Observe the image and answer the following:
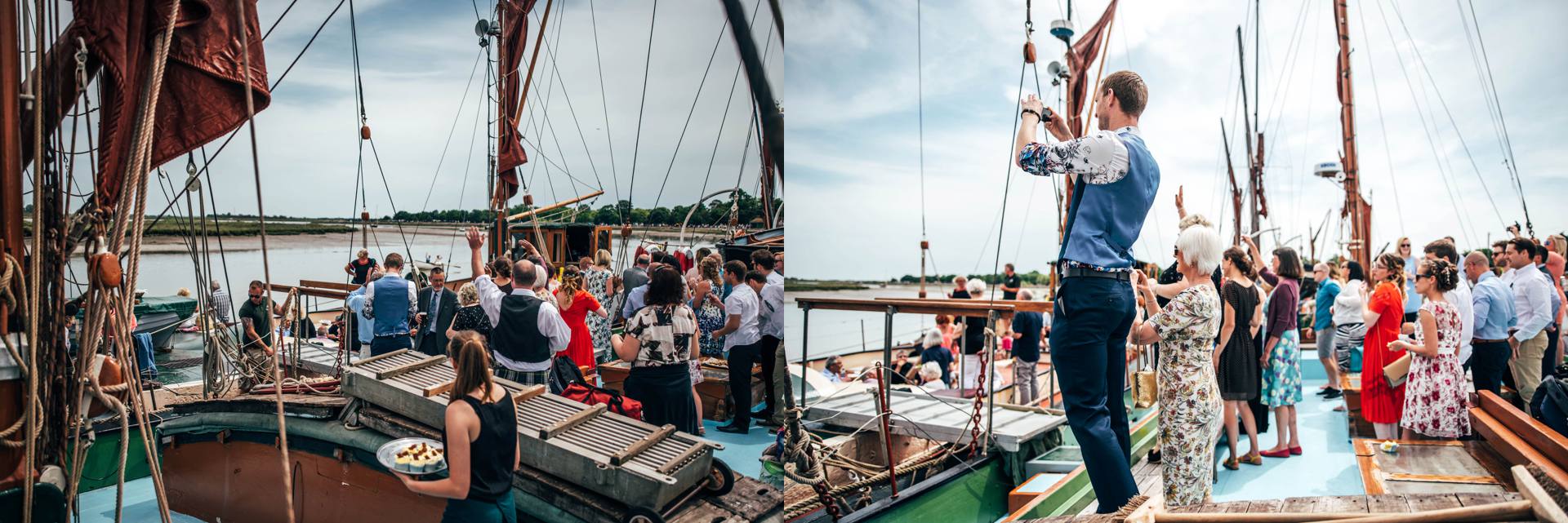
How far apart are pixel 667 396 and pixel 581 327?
2.27ft

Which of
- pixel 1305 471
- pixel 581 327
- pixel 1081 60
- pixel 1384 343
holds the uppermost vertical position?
pixel 1081 60

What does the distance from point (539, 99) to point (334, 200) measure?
32.5 inches

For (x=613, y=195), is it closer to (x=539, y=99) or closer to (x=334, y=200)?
(x=539, y=99)

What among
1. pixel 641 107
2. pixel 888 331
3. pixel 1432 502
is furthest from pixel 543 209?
pixel 1432 502

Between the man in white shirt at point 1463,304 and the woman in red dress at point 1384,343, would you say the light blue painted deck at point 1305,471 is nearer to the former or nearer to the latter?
the woman in red dress at point 1384,343

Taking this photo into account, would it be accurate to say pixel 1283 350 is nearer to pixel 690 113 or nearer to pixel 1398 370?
pixel 1398 370

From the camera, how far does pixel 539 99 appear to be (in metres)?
3.28

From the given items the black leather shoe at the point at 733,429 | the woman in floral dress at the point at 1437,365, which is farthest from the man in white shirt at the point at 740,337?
the woman in floral dress at the point at 1437,365

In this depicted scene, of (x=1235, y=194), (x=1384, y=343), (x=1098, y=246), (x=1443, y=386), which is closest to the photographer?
(x=1098, y=246)

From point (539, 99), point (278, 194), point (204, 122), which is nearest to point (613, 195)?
point (539, 99)

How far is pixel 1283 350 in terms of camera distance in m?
4.52

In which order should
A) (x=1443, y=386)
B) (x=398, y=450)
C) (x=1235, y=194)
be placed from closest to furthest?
(x=398, y=450)
(x=1443, y=386)
(x=1235, y=194)

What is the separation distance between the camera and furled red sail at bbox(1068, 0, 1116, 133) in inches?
168

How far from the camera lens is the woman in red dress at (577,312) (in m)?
3.47
